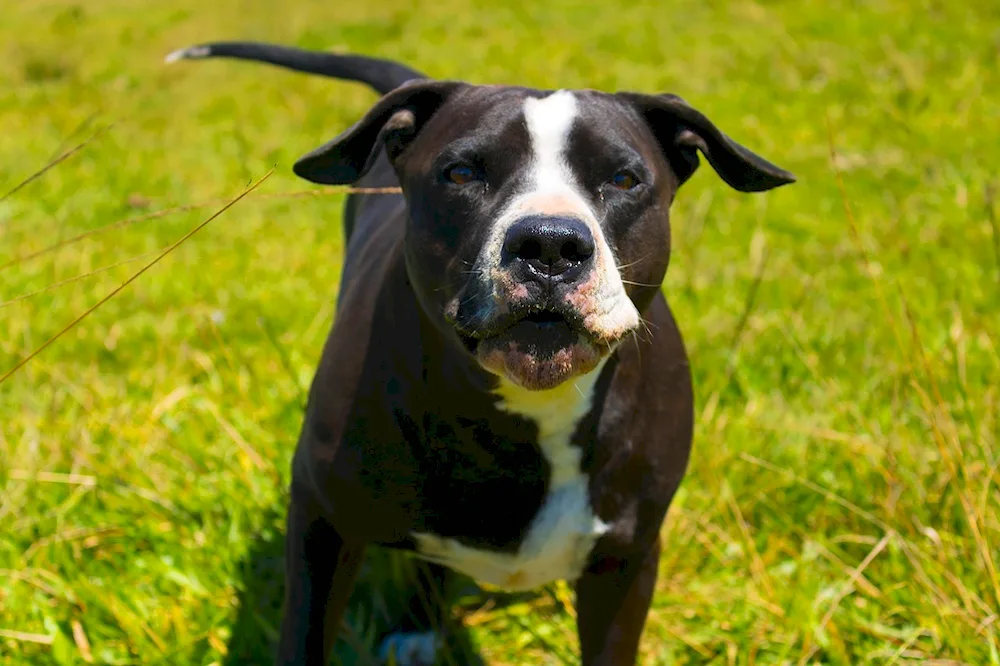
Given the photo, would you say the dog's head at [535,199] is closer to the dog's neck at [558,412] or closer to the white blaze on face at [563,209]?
the white blaze on face at [563,209]

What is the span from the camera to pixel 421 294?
7.28ft

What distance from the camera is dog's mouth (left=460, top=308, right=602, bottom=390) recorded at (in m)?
2.02

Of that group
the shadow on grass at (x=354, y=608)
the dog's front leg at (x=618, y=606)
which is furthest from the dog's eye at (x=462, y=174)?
the shadow on grass at (x=354, y=608)

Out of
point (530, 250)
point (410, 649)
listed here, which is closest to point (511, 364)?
point (530, 250)

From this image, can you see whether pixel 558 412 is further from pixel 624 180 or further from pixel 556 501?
pixel 624 180

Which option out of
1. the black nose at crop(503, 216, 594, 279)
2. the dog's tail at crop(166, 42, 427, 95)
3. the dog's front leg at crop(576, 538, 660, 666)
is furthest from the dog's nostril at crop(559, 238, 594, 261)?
the dog's tail at crop(166, 42, 427, 95)

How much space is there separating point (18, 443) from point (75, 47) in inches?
255

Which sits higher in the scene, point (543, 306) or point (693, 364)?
point (543, 306)

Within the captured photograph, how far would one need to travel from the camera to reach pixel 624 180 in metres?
2.20

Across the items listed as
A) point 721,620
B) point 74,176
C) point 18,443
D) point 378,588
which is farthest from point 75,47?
point 721,620

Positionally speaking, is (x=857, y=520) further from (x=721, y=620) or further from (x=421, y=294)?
(x=421, y=294)

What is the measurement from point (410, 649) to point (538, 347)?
1165 millimetres

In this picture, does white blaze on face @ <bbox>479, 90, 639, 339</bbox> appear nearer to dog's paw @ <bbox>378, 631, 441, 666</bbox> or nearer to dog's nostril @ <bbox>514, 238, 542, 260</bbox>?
dog's nostril @ <bbox>514, 238, 542, 260</bbox>

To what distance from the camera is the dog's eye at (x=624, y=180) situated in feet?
7.17
